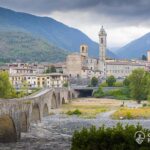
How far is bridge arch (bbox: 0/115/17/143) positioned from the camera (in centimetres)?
5319

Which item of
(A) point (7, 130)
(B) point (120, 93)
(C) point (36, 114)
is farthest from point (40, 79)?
(A) point (7, 130)

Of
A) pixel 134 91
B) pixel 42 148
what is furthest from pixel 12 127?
pixel 134 91

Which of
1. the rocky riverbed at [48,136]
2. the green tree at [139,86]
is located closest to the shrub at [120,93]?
the green tree at [139,86]

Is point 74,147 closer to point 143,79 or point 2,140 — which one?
point 2,140

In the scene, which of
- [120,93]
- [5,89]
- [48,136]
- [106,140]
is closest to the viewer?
[106,140]

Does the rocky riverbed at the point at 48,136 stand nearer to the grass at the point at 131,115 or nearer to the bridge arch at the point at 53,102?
the grass at the point at 131,115

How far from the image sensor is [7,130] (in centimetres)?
5403

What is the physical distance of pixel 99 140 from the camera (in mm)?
33969

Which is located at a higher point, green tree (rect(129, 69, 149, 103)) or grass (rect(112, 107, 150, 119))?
green tree (rect(129, 69, 149, 103))

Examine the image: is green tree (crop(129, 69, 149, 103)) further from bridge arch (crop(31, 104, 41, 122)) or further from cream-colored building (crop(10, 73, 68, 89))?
cream-colored building (crop(10, 73, 68, 89))

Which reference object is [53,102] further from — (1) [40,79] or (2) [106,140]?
(2) [106,140]

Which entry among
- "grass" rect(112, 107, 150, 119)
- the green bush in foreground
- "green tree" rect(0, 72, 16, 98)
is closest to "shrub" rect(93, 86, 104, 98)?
"green tree" rect(0, 72, 16, 98)

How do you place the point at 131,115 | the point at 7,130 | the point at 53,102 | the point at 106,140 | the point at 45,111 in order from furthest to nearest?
the point at 53,102, the point at 45,111, the point at 131,115, the point at 7,130, the point at 106,140

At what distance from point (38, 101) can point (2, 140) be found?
836 inches
